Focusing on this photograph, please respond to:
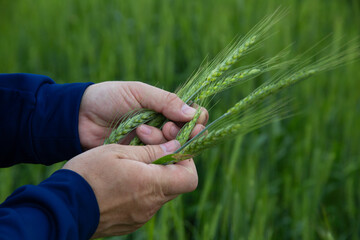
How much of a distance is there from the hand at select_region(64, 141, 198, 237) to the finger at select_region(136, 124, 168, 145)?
0.11m

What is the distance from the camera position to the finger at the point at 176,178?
3.13 ft

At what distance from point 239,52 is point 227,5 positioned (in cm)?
192

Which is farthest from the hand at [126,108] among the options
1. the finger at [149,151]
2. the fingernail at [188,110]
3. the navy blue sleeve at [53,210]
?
the navy blue sleeve at [53,210]

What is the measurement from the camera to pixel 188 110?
111 cm

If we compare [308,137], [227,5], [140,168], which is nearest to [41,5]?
[227,5]

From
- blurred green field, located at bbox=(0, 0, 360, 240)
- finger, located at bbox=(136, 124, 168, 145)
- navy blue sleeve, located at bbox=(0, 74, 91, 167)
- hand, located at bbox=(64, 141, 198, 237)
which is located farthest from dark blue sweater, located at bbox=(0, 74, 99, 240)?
hand, located at bbox=(64, 141, 198, 237)

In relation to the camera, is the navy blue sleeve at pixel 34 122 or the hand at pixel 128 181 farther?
the navy blue sleeve at pixel 34 122

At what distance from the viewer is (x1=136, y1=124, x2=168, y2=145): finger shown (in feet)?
3.65

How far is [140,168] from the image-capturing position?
35.7 inches

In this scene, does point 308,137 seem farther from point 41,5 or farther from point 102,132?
point 41,5

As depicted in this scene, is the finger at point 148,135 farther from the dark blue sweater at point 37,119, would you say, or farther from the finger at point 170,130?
the dark blue sweater at point 37,119

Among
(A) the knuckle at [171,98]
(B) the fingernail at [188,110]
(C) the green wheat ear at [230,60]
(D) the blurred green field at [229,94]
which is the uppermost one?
(C) the green wheat ear at [230,60]

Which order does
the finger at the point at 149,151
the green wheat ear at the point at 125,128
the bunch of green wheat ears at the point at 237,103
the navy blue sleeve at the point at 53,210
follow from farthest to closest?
the green wheat ear at the point at 125,128 → the finger at the point at 149,151 → the bunch of green wheat ears at the point at 237,103 → the navy blue sleeve at the point at 53,210

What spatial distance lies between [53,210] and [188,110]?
19.1 inches
